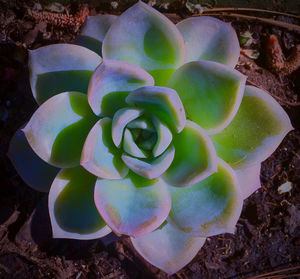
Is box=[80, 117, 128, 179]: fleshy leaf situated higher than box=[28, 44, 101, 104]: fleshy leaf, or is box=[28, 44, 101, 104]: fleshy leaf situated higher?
box=[28, 44, 101, 104]: fleshy leaf

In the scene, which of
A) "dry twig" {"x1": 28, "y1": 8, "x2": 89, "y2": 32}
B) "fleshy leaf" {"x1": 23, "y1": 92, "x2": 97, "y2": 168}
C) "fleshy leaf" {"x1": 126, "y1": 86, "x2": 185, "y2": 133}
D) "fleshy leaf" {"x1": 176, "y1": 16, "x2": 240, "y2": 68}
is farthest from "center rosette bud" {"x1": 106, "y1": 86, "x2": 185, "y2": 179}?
"dry twig" {"x1": 28, "y1": 8, "x2": 89, "y2": 32}

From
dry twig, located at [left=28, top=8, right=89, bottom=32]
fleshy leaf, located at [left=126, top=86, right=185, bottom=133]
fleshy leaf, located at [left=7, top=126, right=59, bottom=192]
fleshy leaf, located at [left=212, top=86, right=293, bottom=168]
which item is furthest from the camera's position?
dry twig, located at [left=28, top=8, right=89, bottom=32]

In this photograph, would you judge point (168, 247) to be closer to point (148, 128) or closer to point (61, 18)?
point (148, 128)

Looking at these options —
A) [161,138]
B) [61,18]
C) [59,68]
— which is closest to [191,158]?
[161,138]

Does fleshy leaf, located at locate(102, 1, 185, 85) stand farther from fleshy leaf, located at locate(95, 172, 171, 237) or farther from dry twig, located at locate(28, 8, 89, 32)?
dry twig, located at locate(28, 8, 89, 32)

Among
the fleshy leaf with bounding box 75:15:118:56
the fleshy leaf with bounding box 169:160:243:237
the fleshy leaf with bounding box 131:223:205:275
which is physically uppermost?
the fleshy leaf with bounding box 75:15:118:56

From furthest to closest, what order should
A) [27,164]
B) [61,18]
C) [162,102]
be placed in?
[61,18] → [27,164] → [162,102]

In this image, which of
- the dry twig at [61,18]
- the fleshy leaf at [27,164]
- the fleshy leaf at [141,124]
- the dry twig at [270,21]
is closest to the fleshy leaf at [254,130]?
the fleshy leaf at [141,124]

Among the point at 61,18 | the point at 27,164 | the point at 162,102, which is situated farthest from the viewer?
the point at 61,18
